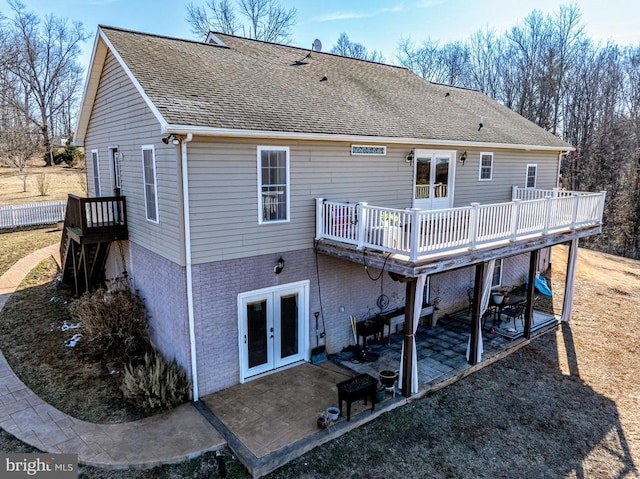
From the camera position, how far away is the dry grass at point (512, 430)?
21.9 feet

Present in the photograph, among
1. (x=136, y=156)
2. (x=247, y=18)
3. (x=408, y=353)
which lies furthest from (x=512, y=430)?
(x=247, y=18)

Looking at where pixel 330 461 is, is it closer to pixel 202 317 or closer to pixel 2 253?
pixel 202 317

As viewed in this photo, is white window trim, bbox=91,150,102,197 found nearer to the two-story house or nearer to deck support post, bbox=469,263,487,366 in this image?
the two-story house

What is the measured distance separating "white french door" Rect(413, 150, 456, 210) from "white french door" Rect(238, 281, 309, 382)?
4.46 meters

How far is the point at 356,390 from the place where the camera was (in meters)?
7.62

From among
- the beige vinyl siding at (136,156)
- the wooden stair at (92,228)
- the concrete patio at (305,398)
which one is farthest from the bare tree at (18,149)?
the concrete patio at (305,398)

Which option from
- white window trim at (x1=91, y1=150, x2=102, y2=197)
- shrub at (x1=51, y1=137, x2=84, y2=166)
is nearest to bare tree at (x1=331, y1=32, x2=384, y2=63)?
shrub at (x1=51, y1=137, x2=84, y2=166)

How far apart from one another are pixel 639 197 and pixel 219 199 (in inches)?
1200

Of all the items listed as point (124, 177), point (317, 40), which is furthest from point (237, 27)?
point (124, 177)

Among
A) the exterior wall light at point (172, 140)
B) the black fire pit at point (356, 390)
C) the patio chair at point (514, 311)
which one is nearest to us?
the exterior wall light at point (172, 140)

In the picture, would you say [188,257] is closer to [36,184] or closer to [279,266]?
[279,266]

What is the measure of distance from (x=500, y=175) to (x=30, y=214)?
22.4 metres

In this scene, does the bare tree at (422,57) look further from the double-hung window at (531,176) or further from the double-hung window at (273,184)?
the double-hung window at (273,184)

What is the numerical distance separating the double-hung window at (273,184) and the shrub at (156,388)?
11.9ft
